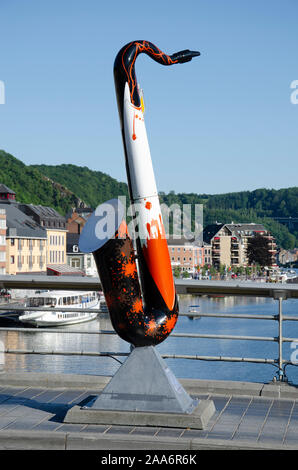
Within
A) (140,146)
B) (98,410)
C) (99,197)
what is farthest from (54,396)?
(99,197)

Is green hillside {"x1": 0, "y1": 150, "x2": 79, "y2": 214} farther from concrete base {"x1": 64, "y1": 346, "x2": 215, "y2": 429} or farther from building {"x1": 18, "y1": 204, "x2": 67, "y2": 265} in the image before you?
concrete base {"x1": 64, "y1": 346, "x2": 215, "y2": 429}

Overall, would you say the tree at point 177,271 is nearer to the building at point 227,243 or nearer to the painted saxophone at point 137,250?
the building at point 227,243

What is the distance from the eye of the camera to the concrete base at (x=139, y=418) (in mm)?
5039

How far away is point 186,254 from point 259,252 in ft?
94.0

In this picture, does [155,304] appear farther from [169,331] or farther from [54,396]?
[54,396]

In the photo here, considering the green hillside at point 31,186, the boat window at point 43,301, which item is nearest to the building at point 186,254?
the green hillside at point 31,186

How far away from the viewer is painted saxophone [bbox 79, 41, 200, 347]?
5301 mm

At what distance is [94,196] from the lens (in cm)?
13762

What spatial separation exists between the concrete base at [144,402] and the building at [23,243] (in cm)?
8429

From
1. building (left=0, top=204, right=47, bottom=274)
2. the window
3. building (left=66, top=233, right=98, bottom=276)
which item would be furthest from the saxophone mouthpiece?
the window

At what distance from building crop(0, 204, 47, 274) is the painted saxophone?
84224 millimetres

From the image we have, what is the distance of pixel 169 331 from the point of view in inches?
218

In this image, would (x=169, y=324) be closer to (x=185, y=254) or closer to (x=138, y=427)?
(x=138, y=427)

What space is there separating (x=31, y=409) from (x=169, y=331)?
4.05 ft
